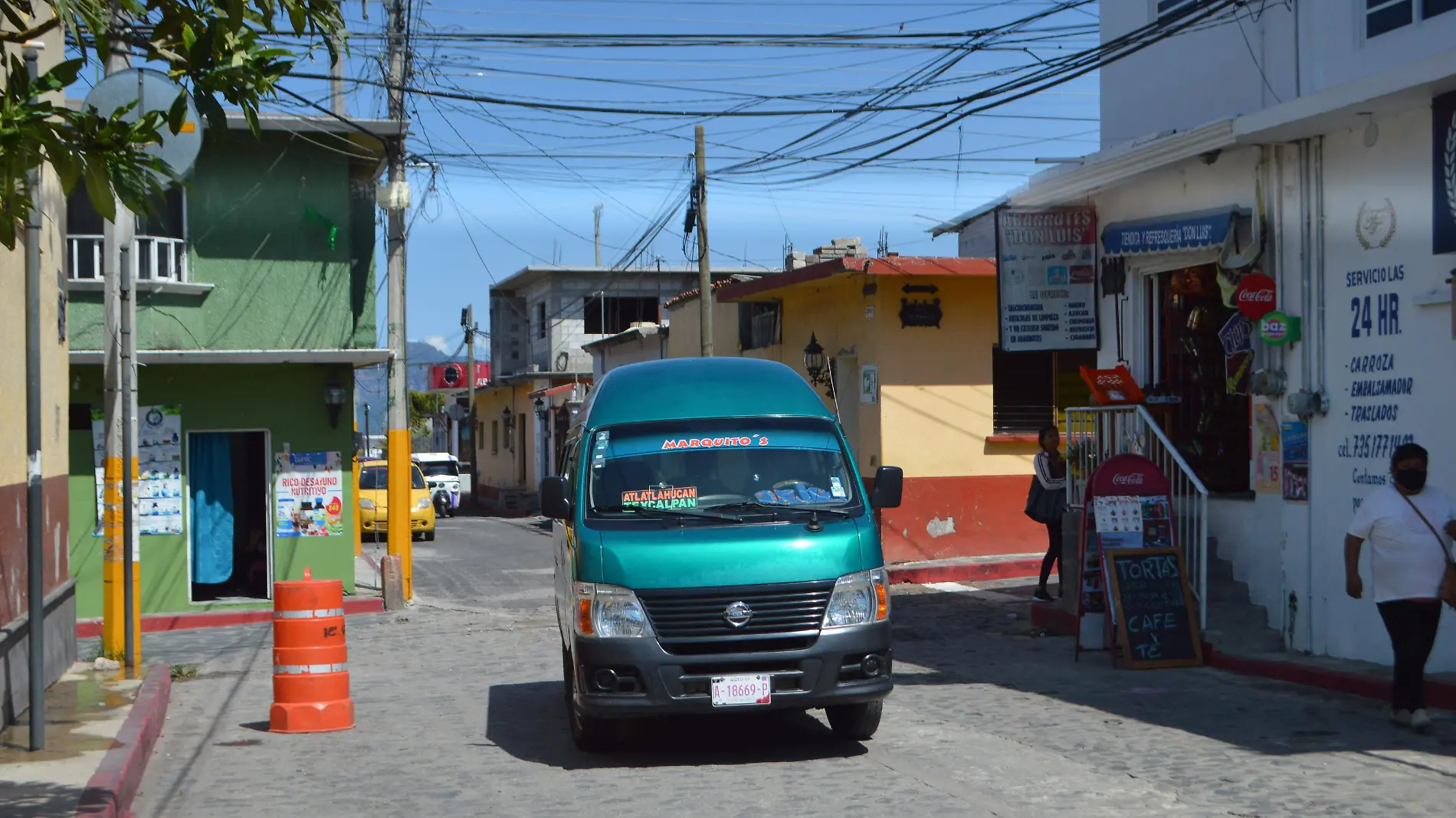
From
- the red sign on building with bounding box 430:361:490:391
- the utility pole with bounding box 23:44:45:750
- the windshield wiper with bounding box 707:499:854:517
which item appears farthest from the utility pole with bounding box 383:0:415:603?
the red sign on building with bounding box 430:361:490:391

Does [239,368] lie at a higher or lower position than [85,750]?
higher

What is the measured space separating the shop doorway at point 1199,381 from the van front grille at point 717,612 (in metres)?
6.56

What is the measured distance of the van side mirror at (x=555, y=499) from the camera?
9.05 m

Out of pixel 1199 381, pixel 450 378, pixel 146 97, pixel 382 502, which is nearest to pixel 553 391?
pixel 382 502

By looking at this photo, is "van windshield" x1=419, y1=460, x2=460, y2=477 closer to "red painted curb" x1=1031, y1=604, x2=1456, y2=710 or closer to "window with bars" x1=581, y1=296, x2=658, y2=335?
"window with bars" x1=581, y1=296, x2=658, y2=335

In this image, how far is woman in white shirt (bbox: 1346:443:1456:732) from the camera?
8953 millimetres

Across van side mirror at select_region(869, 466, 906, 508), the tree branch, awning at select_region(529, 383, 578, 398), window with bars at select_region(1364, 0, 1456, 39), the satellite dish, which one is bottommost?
van side mirror at select_region(869, 466, 906, 508)

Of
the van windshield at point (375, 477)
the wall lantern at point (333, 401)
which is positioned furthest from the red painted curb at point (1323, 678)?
the van windshield at point (375, 477)

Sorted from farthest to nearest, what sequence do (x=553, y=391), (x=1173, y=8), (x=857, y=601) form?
1. (x=553, y=391)
2. (x=1173, y=8)
3. (x=857, y=601)

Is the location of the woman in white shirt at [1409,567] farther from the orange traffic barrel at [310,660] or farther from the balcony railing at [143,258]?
the balcony railing at [143,258]

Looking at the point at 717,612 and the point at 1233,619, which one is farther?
the point at 1233,619

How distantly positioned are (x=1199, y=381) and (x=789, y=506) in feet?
22.2

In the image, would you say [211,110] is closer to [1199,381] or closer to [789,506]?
[789,506]

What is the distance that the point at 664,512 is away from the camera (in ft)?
28.8
